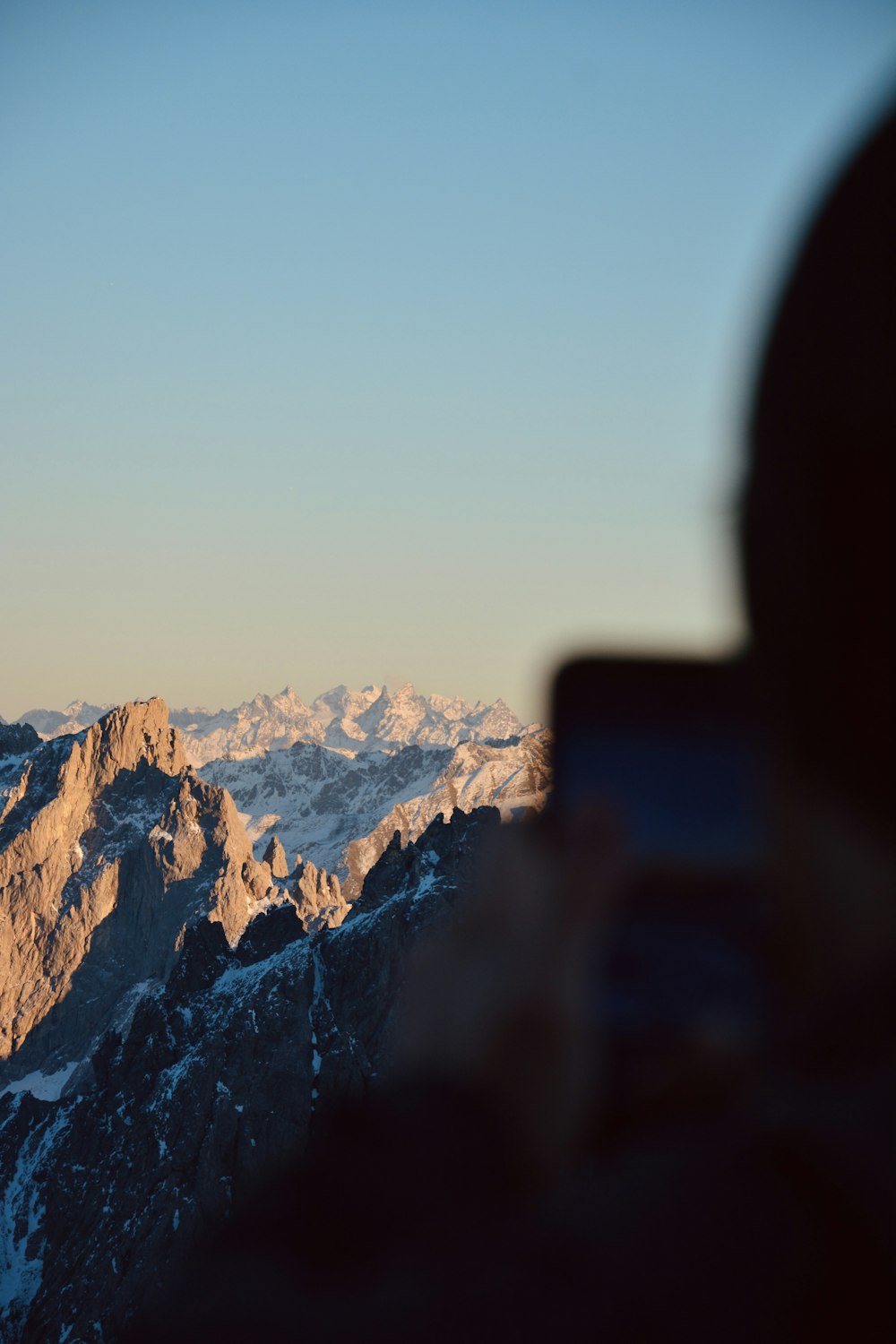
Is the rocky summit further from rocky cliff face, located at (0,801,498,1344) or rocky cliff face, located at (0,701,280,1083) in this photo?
rocky cliff face, located at (0,701,280,1083)

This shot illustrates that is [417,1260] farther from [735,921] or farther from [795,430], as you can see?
[795,430]

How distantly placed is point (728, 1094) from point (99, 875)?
191543 millimetres

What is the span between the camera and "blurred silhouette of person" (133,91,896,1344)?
63.1 inches

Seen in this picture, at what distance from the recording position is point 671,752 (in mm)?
3035

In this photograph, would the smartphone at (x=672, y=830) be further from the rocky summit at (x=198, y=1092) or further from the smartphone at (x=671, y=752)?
the rocky summit at (x=198, y=1092)

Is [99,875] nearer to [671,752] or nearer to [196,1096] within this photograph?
[196,1096]

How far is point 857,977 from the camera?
212 cm

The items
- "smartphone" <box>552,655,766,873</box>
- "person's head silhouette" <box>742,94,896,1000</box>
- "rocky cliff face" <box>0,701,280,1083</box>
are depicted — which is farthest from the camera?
"rocky cliff face" <box>0,701,280,1083</box>

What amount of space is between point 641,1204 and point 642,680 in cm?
151

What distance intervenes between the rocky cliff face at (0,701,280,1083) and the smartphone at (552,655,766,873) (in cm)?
17605

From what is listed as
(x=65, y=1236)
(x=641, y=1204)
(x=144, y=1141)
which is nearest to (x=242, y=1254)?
(x=641, y=1204)

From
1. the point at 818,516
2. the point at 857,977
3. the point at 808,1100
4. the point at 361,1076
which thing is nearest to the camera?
the point at 808,1100

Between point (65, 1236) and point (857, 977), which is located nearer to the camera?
point (857, 977)

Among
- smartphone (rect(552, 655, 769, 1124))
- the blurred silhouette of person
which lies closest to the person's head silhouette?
the blurred silhouette of person
